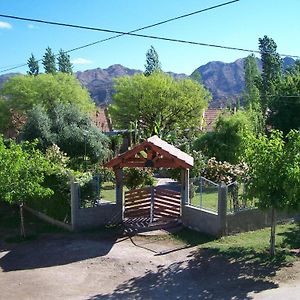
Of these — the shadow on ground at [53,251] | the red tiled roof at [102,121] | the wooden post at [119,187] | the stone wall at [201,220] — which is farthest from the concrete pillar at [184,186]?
the red tiled roof at [102,121]

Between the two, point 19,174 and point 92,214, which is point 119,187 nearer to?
point 92,214

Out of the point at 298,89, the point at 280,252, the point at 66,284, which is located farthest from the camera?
the point at 298,89

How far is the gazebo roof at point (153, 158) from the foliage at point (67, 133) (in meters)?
11.8

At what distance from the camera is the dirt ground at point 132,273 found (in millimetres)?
10188

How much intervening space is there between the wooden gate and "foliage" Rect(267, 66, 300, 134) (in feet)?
78.9

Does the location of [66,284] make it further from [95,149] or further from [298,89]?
[298,89]

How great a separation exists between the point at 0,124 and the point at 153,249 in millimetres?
29768

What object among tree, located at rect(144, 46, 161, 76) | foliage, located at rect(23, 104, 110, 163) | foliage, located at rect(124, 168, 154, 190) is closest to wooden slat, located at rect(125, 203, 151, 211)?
foliage, located at rect(124, 168, 154, 190)

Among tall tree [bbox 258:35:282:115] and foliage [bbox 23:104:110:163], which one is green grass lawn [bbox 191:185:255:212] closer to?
foliage [bbox 23:104:110:163]

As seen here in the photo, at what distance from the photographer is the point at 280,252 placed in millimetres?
12469

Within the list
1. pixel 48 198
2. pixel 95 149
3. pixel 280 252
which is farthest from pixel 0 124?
pixel 280 252

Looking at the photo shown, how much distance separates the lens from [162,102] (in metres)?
37.8

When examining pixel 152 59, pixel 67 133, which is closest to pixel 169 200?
pixel 67 133

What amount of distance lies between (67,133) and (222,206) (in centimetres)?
1518
